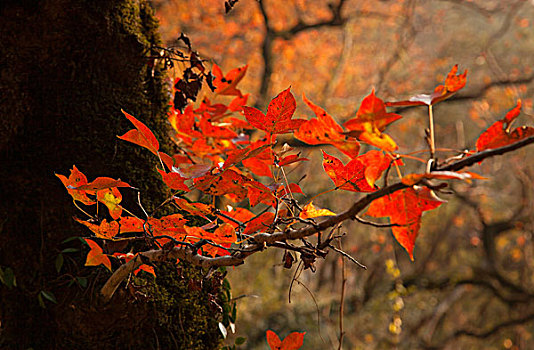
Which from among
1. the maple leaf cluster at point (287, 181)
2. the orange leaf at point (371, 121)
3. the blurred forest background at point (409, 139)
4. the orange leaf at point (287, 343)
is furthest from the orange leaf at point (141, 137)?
the blurred forest background at point (409, 139)

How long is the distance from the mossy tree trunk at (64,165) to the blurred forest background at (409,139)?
2833 millimetres

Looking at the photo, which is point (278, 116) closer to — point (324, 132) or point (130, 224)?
point (324, 132)

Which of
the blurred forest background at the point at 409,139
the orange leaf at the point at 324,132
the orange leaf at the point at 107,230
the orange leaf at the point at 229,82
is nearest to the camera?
the orange leaf at the point at 324,132

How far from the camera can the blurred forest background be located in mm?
3617

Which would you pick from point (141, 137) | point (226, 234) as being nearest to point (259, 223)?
point (226, 234)

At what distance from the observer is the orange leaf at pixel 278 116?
408 mm

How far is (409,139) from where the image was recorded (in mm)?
4082

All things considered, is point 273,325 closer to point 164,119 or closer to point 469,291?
point 469,291

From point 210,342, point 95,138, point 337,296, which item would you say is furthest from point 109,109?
point 337,296

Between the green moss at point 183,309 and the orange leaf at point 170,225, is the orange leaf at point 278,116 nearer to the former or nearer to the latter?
the orange leaf at point 170,225

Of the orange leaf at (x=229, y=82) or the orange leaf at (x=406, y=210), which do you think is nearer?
the orange leaf at (x=406, y=210)

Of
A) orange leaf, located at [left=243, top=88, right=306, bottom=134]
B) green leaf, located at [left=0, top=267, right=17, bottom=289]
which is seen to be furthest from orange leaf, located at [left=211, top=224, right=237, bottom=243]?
green leaf, located at [left=0, top=267, right=17, bottom=289]

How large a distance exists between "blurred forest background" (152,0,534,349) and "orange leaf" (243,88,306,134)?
3.05m

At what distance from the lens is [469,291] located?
4.03 metres
